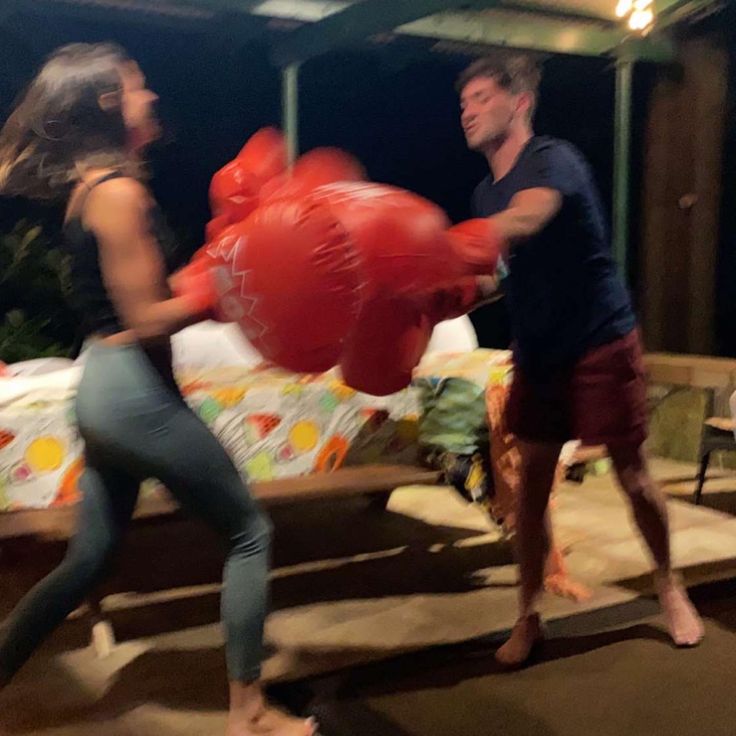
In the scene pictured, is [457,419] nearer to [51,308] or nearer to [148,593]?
[148,593]

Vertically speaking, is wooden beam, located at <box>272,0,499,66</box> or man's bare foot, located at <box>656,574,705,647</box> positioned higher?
wooden beam, located at <box>272,0,499,66</box>

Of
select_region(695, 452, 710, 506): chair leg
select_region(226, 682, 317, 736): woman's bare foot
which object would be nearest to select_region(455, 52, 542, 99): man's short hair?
select_region(226, 682, 317, 736): woman's bare foot

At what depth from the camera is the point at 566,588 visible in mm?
2406

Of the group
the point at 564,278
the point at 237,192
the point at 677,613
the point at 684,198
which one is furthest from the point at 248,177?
the point at 684,198

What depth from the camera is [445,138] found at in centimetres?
505

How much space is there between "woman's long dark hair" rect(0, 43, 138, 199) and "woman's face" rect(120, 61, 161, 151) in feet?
0.04

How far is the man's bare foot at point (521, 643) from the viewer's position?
1979 millimetres

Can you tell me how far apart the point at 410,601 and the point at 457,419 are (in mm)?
494

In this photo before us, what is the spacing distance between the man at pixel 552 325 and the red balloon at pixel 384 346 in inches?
14.1

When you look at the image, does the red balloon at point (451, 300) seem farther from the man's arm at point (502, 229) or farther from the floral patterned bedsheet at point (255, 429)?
the floral patterned bedsheet at point (255, 429)

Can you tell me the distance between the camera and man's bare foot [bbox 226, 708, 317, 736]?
5.10 ft

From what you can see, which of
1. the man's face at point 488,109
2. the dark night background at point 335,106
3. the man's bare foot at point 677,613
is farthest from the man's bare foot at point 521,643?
the dark night background at point 335,106

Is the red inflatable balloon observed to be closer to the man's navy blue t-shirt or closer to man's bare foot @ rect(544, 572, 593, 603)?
the man's navy blue t-shirt

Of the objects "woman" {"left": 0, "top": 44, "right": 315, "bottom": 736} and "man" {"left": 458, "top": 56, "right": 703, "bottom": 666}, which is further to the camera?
"man" {"left": 458, "top": 56, "right": 703, "bottom": 666}
